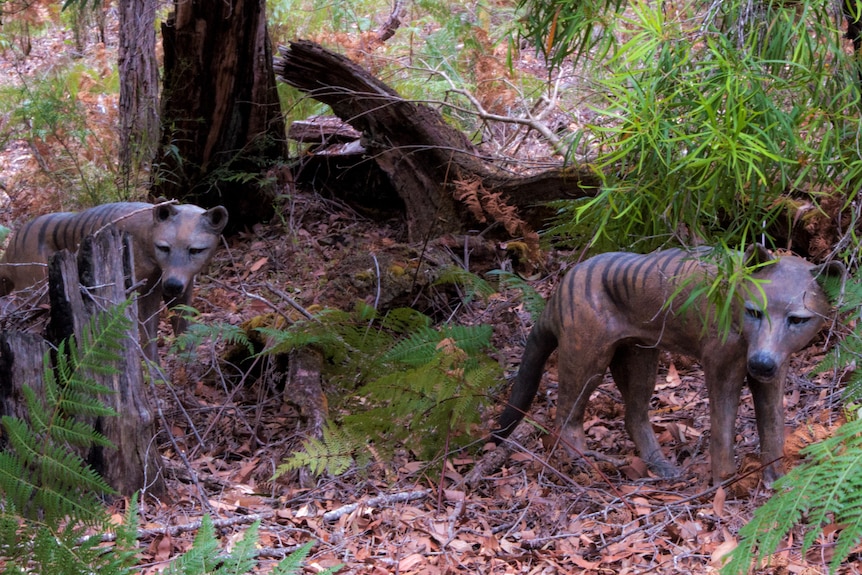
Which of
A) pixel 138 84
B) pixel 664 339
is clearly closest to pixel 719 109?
pixel 664 339

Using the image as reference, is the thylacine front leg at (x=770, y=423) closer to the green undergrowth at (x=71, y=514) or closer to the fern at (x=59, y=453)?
the green undergrowth at (x=71, y=514)

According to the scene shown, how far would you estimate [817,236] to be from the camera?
5.38 meters

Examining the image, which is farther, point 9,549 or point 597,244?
point 597,244

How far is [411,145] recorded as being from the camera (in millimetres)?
7039

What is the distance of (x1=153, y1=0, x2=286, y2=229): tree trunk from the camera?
24.3ft

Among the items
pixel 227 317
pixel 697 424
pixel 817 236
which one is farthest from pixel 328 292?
pixel 817 236

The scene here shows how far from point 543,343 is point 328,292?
212cm

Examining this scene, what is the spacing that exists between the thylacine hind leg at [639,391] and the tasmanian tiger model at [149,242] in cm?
259

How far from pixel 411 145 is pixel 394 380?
334 cm

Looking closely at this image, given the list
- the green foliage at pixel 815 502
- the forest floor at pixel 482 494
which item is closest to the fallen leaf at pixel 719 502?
the forest floor at pixel 482 494

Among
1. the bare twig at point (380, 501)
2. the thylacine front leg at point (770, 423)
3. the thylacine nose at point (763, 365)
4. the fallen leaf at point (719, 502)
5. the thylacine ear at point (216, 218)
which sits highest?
the thylacine ear at point (216, 218)

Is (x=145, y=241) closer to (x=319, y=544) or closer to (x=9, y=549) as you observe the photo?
(x=319, y=544)

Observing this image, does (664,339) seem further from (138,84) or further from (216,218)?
(138,84)

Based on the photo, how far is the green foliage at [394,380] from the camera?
12.9 ft
